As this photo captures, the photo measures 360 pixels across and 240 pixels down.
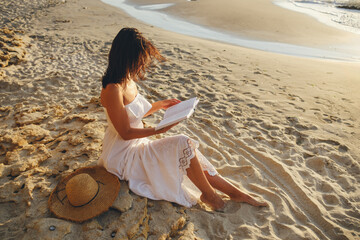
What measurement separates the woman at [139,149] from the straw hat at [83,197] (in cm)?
17

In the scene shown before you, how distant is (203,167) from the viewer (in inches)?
102

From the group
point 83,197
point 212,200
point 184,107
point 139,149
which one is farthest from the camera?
point 212,200

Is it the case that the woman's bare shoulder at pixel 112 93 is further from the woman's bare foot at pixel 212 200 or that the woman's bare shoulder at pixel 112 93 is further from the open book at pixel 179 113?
the woman's bare foot at pixel 212 200

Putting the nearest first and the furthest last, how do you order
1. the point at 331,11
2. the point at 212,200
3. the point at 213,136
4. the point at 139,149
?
the point at 139,149, the point at 212,200, the point at 213,136, the point at 331,11

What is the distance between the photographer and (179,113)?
2.13 m

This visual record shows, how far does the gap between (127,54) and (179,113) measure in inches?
24.8

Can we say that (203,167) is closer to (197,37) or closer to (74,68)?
(74,68)

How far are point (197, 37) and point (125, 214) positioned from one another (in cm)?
799

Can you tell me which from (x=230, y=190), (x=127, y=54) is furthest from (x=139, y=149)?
(x=230, y=190)

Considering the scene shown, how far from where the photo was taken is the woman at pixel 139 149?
2160mm

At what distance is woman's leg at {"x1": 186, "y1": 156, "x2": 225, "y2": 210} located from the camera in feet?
7.63

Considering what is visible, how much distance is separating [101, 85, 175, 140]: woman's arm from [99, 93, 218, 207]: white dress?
0.15m

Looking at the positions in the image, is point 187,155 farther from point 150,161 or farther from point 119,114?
point 119,114

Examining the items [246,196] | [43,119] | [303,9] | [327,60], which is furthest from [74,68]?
[303,9]
